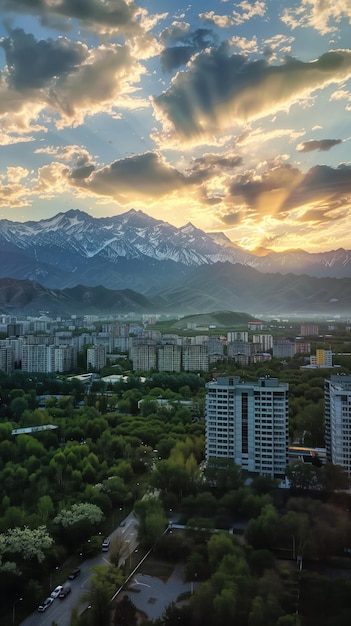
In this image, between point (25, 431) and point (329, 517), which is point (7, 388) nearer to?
point (25, 431)

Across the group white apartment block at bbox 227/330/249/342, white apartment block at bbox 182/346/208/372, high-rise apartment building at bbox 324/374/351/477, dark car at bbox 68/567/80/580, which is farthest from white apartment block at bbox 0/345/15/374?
dark car at bbox 68/567/80/580

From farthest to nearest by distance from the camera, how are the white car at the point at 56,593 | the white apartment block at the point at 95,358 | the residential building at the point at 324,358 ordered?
the white apartment block at the point at 95,358 → the residential building at the point at 324,358 → the white car at the point at 56,593

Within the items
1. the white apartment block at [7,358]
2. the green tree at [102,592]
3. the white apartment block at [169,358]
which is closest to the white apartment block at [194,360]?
the white apartment block at [169,358]

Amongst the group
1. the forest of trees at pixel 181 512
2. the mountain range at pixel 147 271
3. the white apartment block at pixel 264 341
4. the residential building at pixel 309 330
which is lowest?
the forest of trees at pixel 181 512

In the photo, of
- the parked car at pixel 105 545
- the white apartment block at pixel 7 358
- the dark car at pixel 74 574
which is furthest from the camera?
the white apartment block at pixel 7 358

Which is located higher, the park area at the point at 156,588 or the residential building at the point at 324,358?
the residential building at the point at 324,358

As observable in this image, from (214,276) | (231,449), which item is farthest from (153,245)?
(231,449)

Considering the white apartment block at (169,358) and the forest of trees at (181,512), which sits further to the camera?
the white apartment block at (169,358)

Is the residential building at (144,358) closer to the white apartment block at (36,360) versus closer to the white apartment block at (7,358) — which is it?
the white apartment block at (36,360)
